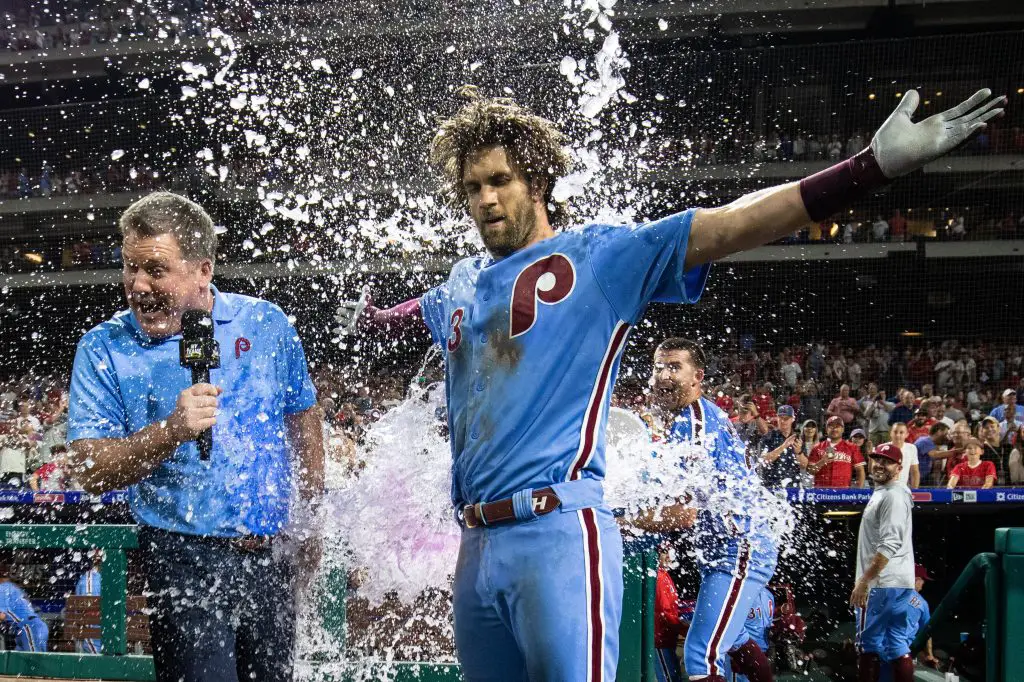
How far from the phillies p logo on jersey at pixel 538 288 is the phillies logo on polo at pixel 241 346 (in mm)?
Result: 1088

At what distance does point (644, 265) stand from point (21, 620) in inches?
244

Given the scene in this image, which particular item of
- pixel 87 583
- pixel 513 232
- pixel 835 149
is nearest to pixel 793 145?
pixel 835 149

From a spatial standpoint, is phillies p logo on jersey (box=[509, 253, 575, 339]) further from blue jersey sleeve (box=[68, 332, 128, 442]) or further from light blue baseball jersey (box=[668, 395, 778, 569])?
light blue baseball jersey (box=[668, 395, 778, 569])

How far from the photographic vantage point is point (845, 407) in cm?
1317

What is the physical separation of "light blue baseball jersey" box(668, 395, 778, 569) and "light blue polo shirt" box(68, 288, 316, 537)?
2.65 metres

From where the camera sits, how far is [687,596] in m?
8.50

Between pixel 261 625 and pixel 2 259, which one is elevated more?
pixel 2 259

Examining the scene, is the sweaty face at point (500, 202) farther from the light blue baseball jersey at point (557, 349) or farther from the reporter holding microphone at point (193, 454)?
the reporter holding microphone at point (193, 454)

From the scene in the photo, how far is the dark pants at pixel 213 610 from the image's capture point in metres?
2.78

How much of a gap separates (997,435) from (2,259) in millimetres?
19695

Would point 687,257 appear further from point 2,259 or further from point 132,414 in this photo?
point 2,259

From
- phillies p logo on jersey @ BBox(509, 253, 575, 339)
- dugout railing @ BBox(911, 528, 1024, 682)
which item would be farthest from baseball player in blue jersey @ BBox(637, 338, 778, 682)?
phillies p logo on jersey @ BBox(509, 253, 575, 339)

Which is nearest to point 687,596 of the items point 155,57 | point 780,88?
point 780,88

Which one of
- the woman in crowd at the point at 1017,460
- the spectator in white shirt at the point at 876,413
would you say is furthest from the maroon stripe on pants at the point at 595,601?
the spectator in white shirt at the point at 876,413
